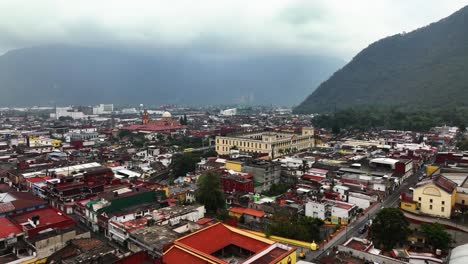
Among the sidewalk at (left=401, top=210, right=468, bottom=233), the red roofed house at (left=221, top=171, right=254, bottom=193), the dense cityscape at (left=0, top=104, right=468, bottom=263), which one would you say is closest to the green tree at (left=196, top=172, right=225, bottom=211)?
the dense cityscape at (left=0, top=104, right=468, bottom=263)

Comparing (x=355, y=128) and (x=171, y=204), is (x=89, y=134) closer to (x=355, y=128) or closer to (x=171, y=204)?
(x=171, y=204)

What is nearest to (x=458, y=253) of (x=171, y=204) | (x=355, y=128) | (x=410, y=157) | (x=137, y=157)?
(x=171, y=204)

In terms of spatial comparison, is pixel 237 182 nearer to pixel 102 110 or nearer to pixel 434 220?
pixel 434 220

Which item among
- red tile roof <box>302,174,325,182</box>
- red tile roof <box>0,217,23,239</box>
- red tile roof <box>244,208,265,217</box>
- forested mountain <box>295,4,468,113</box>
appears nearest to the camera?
red tile roof <box>0,217,23,239</box>

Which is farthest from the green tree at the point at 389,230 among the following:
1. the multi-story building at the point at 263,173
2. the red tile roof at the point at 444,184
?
the multi-story building at the point at 263,173

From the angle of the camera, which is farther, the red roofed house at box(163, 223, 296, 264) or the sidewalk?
the sidewalk

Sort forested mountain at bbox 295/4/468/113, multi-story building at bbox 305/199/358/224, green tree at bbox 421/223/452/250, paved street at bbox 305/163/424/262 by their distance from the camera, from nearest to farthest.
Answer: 1. green tree at bbox 421/223/452/250
2. paved street at bbox 305/163/424/262
3. multi-story building at bbox 305/199/358/224
4. forested mountain at bbox 295/4/468/113

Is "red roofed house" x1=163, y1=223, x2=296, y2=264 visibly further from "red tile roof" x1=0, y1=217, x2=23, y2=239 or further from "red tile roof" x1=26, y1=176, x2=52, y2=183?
"red tile roof" x1=26, y1=176, x2=52, y2=183

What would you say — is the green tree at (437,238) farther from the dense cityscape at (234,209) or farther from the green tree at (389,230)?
the green tree at (389,230)
